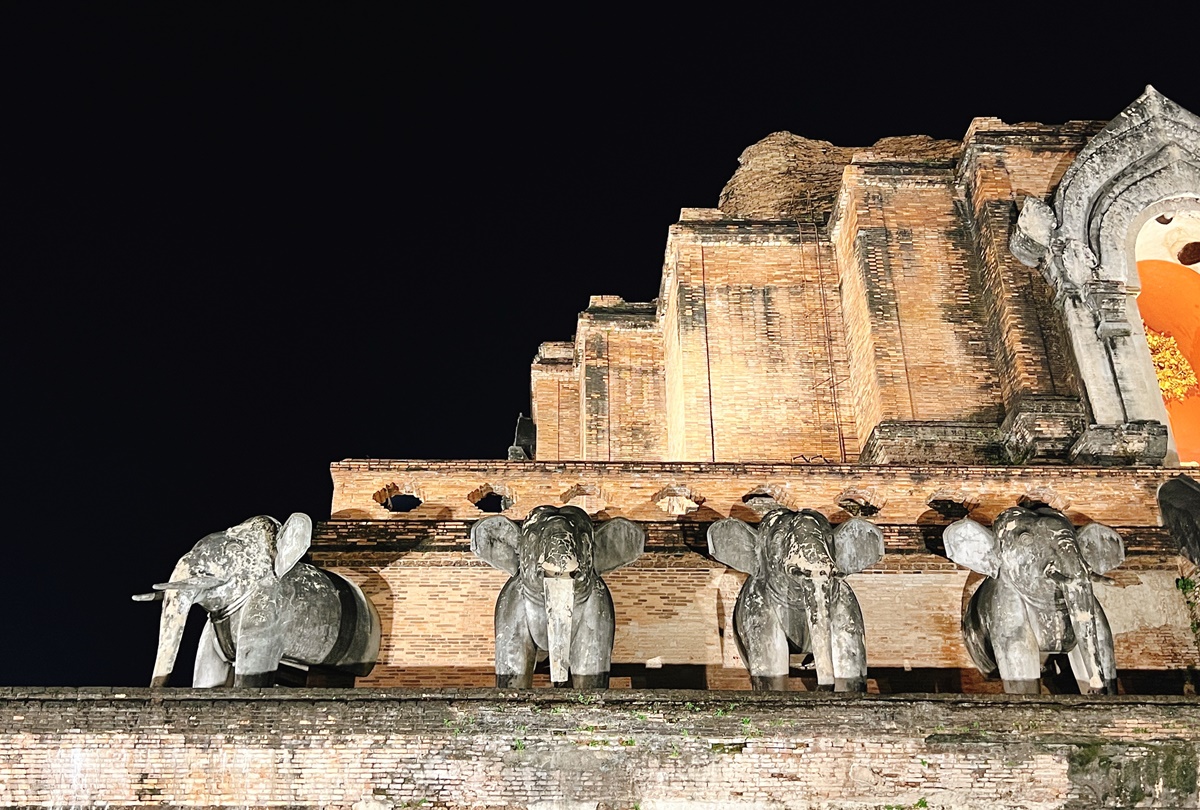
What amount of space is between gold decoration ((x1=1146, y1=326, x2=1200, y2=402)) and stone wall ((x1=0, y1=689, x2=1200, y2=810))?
13436 millimetres

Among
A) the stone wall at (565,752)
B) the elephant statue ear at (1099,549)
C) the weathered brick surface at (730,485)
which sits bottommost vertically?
the stone wall at (565,752)

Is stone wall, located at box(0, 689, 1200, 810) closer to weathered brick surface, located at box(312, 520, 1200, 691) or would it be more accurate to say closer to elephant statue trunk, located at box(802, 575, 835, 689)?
elephant statue trunk, located at box(802, 575, 835, 689)

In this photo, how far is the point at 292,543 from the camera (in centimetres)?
1155

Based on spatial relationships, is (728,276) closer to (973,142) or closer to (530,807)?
(973,142)

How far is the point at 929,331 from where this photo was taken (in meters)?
19.5

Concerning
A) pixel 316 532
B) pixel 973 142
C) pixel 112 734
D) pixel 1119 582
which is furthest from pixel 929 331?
pixel 112 734

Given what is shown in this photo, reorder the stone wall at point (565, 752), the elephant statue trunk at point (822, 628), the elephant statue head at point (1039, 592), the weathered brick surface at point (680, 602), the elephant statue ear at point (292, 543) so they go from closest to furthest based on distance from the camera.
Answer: the stone wall at point (565, 752) → the elephant statue trunk at point (822, 628) → the elephant statue head at point (1039, 592) → the elephant statue ear at point (292, 543) → the weathered brick surface at point (680, 602)

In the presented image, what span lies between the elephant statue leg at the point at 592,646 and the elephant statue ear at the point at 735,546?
1.47 metres

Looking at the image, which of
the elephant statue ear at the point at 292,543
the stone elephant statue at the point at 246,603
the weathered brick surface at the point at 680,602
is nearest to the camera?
the stone elephant statue at the point at 246,603

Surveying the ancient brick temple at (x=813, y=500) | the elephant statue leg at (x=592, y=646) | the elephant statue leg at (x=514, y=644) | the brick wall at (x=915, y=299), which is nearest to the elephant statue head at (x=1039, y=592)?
the ancient brick temple at (x=813, y=500)

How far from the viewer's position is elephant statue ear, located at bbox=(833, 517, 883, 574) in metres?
11.7

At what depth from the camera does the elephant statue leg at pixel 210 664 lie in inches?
447

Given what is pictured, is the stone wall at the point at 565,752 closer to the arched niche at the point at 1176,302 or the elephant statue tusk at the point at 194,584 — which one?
the elephant statue tusk at the point at 194,584

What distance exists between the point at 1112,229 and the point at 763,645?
10.3 meters
